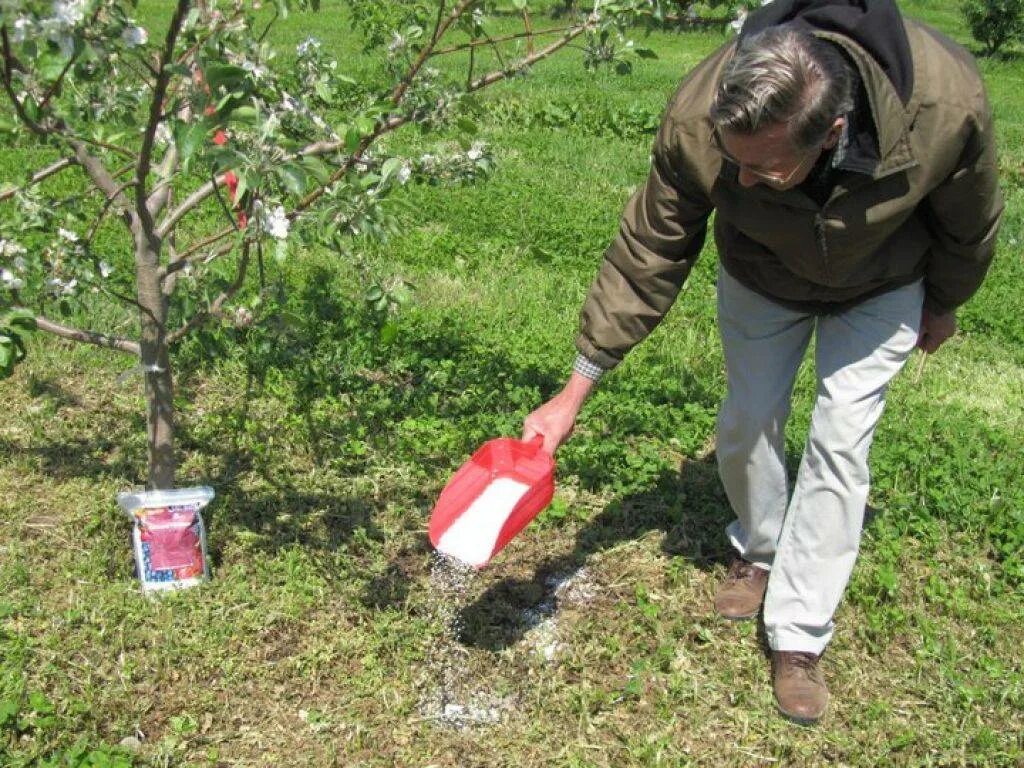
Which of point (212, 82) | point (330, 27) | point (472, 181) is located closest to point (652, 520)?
point (472, 181)

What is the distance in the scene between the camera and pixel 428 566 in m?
3.52

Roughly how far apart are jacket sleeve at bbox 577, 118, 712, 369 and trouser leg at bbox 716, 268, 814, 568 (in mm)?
226

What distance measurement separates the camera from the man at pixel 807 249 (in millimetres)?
2312

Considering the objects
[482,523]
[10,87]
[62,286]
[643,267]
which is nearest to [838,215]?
[643,267]

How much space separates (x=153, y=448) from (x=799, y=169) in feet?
6.29

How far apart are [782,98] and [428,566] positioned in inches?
74.1

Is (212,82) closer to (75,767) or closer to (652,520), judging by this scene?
(75,767)

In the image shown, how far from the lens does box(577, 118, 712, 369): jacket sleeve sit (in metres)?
2.86

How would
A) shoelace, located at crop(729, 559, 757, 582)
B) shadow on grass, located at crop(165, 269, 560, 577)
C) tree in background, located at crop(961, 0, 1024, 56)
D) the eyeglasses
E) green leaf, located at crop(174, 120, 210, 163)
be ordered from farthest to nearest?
tree in background, located at crop(961, 0, 1024, 56) < shadow on grass, located at crop(165, 269, 560, 577) < shoelace, located at crop(729, 559, 757, 582) < the eyeglasses < green leaf, located at crop(174, 120, 210, 163)

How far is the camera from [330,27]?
53.8 feet

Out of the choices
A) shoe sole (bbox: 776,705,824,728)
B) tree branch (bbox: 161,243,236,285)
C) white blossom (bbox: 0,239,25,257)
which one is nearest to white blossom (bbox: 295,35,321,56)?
tree branch (bbox: 161,243,236,285)

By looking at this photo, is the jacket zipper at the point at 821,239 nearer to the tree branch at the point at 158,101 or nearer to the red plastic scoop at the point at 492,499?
the red plastic scoop at the point at 492,499

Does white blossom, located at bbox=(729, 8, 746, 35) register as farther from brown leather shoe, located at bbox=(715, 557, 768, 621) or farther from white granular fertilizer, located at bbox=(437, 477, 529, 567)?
brown leather shoe, located at bbox=(715, 557, 768, 621)

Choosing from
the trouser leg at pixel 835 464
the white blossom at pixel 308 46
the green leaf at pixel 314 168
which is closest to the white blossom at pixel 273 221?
the green leaf at pixel 314 168
